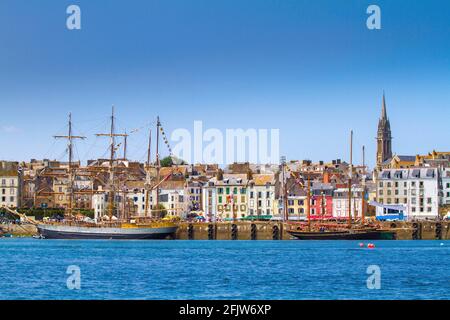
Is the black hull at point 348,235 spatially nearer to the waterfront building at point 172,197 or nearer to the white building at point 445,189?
the white building at point 445,189

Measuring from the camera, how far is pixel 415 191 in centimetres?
12825

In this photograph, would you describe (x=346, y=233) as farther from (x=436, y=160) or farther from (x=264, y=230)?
(x=436, y=160)

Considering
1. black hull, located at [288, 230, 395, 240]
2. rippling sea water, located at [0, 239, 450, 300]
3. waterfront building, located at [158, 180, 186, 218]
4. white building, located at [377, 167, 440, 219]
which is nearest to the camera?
rippling sea water, located at [0, 239, 450, 300]

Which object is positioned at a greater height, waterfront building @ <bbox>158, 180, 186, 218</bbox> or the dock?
waterfront building @ <bbox>158, 180, 186, 218</bbox>

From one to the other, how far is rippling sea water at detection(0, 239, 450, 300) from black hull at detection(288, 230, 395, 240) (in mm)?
33212

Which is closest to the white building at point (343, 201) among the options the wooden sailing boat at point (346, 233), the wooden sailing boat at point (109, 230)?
the wooden sailing boat at point (346, 233)

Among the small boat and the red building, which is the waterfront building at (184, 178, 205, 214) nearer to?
the red building

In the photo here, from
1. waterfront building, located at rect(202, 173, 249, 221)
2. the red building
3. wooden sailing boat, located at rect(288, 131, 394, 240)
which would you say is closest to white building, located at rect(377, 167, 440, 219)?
the red building

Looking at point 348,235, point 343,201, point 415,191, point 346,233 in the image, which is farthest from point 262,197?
point 348,235

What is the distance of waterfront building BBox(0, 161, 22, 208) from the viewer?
141 m

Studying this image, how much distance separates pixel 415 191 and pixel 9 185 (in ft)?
179

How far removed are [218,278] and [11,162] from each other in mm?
97933

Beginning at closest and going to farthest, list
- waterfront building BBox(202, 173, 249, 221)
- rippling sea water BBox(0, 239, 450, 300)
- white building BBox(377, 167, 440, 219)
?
1. rippling sea water BBox(0, 239, 450, 300)
2. white building BBox(377, 167, 440, 219)
3. waterfront building BBox(202, 173, 249, 221)
